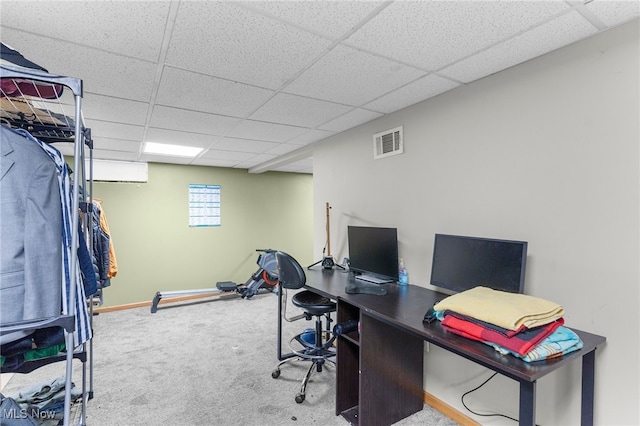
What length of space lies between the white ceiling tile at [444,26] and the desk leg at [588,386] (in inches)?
60.7

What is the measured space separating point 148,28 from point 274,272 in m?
4.03

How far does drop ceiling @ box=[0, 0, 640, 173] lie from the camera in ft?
4.45

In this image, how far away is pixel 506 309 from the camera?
139cm

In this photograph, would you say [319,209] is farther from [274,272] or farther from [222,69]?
[222,69]

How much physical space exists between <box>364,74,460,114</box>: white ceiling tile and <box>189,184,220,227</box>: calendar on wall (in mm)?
3766

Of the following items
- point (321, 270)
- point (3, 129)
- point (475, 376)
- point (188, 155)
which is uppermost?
point (188, 155)

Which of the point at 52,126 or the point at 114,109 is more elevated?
the point at 114,109

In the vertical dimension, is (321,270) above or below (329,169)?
below

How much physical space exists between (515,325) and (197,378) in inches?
101

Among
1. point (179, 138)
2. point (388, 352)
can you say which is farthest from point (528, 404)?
point (179, 138)

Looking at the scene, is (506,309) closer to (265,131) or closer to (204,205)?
(265,131)

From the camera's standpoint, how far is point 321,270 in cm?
327

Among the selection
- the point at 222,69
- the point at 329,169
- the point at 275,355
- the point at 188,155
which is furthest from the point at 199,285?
the point at 222,69

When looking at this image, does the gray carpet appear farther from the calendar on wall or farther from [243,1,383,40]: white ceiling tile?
[243,1,383,40]: white ceiling tile
